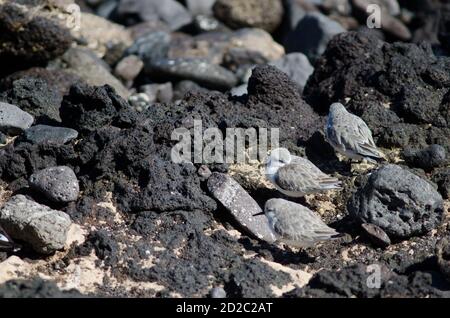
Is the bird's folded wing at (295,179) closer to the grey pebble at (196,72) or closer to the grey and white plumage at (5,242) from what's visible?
the grey and white plumage at (5,242)

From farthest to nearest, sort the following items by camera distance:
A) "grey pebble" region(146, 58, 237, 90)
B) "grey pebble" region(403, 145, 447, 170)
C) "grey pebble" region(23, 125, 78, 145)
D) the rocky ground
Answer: "grey pebble" region(146, 58, 237, 90) → "grey pebble" region(23, 125, 78, 145) → "grey pebble" region(403, 145, 447, 170) → the rocky ground

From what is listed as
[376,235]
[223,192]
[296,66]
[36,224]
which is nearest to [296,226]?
[376,235]

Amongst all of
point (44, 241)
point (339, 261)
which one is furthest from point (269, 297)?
point (44, 241)

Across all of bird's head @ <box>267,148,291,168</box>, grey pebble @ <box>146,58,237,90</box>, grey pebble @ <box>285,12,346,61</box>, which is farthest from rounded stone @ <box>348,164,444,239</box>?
grey pebble @ <box>285,12,346,61</box>

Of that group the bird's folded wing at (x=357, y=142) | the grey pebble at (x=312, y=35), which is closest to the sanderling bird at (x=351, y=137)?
the bird's folded wing at (x=357, y=142)

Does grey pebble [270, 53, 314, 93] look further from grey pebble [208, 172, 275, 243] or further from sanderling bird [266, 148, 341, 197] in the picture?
grey pebble [208, 172, 275, 243]
